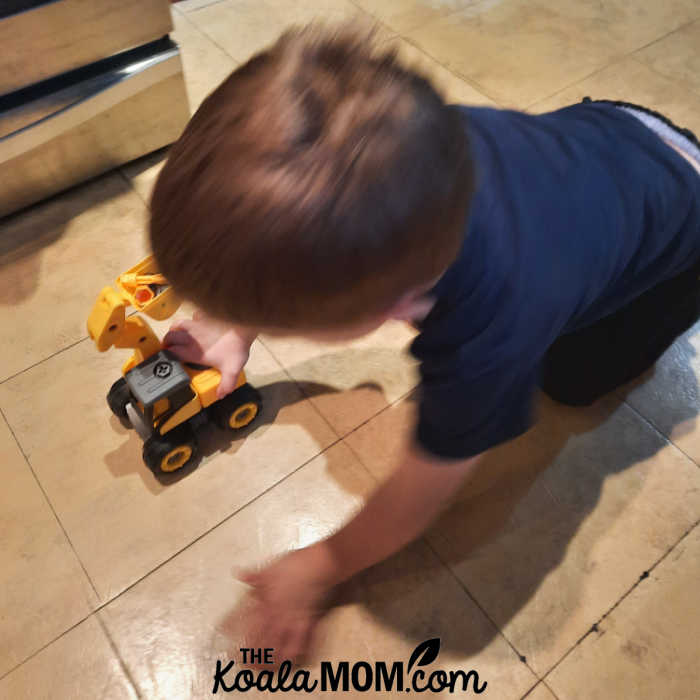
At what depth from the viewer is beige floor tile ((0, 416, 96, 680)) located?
0.74m

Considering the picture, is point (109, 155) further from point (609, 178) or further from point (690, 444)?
point (690, 444)

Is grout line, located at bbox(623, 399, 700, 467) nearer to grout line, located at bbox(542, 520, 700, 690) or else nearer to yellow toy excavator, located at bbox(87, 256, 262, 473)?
grout line, located at bbox(542, 520, 700, 690)

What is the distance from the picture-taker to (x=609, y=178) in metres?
0.52

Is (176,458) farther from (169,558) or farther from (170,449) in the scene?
(169,558)

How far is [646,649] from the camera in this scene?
0.76 metres

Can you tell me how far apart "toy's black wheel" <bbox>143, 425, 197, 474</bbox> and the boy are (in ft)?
0.69

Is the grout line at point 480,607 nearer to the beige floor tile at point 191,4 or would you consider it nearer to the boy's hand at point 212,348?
the boy's hand at point 212,348

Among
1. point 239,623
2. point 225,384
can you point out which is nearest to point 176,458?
point 225,384

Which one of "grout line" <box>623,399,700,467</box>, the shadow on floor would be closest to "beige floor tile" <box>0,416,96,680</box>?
the shadow on floor

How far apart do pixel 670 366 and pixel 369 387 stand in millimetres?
509

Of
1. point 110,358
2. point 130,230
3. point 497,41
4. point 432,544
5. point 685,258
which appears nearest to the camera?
point 685,258

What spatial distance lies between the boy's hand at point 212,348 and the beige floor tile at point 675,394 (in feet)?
2.03

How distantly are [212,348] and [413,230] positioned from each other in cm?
52

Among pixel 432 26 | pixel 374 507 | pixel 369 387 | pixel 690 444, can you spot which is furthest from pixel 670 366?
pixel 432 26
